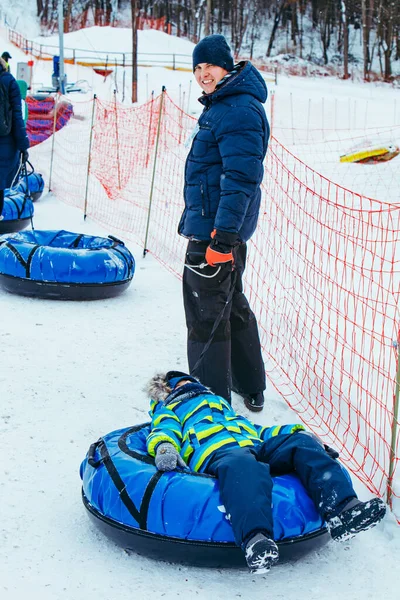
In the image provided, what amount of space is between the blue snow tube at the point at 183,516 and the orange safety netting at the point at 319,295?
2.06 ft

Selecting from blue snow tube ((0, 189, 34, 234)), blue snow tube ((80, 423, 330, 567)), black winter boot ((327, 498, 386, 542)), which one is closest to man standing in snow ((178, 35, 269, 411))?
blue snow tube ((80, 423, 330, 567))

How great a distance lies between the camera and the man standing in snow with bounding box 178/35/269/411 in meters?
3.21

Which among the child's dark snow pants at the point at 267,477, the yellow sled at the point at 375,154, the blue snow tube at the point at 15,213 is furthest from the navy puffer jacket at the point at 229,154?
the yellow sled at the point at 375,154

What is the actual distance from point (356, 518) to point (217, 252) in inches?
56.3

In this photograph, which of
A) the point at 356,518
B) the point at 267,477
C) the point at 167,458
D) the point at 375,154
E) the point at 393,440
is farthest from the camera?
the point at 375,154

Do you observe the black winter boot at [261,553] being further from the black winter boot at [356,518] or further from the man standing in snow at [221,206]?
the man standing in snow at [221,206]

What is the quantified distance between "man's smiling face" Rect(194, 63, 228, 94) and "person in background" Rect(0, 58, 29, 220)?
141 inches

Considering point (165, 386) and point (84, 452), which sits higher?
point (165, 386)

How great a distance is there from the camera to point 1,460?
321cm

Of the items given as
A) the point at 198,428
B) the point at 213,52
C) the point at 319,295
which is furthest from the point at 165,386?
the point at 319,295

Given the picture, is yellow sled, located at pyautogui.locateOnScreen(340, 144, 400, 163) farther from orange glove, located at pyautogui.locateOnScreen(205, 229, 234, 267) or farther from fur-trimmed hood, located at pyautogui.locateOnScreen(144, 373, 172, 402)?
fur-trimmed hood, located at pyautogui.locateOnScreen(144, 373, 172, 402)

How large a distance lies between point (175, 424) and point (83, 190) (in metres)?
8.86

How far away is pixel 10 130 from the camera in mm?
6559

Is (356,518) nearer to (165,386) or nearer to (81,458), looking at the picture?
(165,386)
